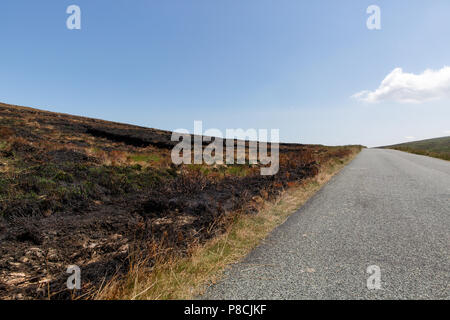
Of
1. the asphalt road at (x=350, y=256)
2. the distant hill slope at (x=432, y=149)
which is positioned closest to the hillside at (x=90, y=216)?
the asphalt road at (x=350, y=256)

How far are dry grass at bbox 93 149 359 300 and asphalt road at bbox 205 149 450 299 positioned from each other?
0.21 m

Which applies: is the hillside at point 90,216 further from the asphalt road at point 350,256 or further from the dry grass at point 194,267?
the asphalt road at point 350,256

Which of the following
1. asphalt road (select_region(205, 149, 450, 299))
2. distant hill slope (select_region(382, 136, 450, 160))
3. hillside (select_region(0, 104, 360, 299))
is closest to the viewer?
asphalt road (select_region(205, 149, 450, 299))

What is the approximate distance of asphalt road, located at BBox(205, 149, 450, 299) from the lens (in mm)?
2850

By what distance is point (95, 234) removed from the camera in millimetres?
5074

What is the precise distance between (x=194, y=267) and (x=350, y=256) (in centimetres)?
255

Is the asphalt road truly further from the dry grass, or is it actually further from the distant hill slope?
the distant hill slope

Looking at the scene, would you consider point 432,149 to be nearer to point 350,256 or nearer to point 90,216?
point 350,256

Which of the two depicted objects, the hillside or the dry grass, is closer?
the dry grass

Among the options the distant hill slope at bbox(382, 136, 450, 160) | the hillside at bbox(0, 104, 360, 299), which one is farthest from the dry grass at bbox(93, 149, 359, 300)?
the distant hill slope at bbox(382, 136, 450, 160)

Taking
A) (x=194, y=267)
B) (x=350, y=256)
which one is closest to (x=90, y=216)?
(x=194, y=267)

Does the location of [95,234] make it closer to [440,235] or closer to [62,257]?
[62,257]

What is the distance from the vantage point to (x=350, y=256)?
3730 millimetres
